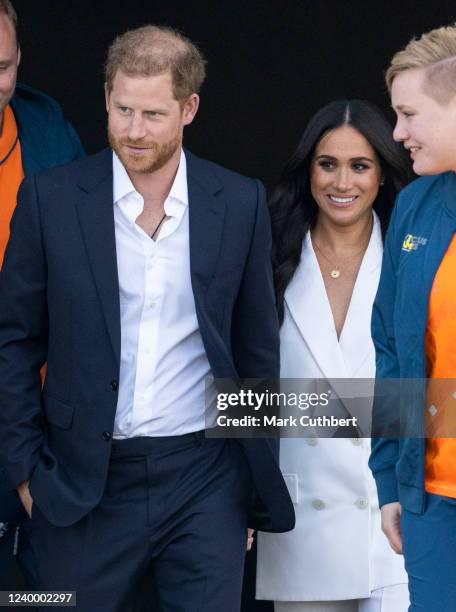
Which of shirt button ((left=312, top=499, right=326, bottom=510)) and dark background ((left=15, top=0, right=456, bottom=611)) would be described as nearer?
shirt button ((left=312, top=499, right=326, bottom=510))

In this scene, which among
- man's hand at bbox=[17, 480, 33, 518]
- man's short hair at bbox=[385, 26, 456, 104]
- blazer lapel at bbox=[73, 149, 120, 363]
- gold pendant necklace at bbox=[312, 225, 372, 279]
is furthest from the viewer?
gold pendant necklace at bbox=[312, 225, 372, 279]

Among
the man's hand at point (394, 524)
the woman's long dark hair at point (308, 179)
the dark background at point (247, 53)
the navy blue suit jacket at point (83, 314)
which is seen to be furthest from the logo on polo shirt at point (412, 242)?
the dark background at point (247, 53)

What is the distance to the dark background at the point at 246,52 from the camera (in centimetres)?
496

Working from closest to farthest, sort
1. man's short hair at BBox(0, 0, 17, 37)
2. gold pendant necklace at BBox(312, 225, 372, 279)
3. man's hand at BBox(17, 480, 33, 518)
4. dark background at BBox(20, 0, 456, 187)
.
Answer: man's hand at BBox(17, 480, 33, 518)
man's short hair at BBox(0, 0, 17, 37)
gold pendant necklace at BBox(312, 225, 372, 279)
dark background at BBox(20, 0, 456, 187)

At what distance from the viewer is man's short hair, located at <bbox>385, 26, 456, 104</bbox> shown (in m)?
3.12

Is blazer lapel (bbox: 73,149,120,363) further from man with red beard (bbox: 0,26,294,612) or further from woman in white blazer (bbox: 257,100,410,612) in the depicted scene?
woman in white blazer (bbox: 257,100,410,612)

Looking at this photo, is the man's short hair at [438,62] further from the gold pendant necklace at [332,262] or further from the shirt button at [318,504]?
the shirt button at [318,504]

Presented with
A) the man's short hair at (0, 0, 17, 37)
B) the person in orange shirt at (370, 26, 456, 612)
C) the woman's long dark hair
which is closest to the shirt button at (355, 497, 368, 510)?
the woman's long dark hair

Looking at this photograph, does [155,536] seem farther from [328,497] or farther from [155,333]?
[328,497]

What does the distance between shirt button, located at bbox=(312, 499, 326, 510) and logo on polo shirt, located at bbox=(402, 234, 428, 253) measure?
951 mm

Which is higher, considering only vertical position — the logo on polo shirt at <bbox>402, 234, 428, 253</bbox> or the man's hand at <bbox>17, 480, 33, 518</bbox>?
the logo on polo shirt at <bbox>402, 234, 428, 253</bbox>

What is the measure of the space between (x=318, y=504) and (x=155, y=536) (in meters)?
0.64

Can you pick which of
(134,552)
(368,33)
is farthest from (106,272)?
(368,33)

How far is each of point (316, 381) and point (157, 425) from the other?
0.62 metres
